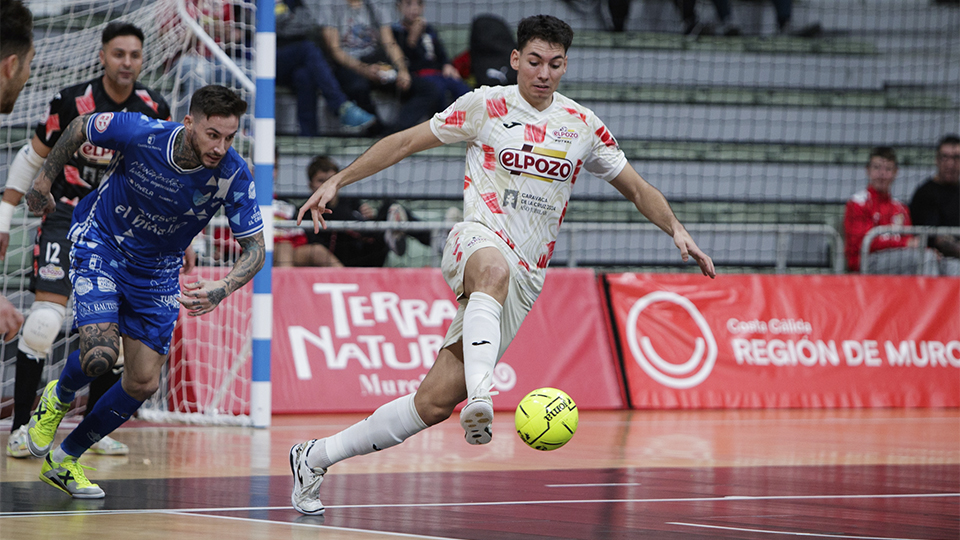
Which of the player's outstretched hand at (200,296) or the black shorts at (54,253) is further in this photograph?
the black shorts at (54,253)

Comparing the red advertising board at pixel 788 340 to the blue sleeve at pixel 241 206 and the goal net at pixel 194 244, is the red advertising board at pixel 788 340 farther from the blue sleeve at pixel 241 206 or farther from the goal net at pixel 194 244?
the blue sleeve at pixel 241 206

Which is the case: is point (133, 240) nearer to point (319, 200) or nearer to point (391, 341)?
point (319, 200)

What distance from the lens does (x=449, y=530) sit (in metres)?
4.68

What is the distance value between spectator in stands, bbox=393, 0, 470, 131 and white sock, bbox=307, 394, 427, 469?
7.72 m

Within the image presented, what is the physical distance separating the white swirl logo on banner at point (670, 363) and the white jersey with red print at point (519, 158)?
18.0 feet

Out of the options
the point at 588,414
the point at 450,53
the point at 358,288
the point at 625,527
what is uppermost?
the point at 450,53

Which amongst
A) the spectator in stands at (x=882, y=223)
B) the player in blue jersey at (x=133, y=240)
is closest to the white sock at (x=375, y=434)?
the player in blue jersey at (x=133, y=240)

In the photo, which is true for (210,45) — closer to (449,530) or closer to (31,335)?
(31,335)

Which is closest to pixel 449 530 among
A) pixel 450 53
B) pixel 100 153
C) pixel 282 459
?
pixel 282 459

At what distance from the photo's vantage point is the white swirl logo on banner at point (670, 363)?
35.1ft

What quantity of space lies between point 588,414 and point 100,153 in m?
4.84

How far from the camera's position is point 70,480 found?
543cm

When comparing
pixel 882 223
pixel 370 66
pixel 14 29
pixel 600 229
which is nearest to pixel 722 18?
pixel 882 223

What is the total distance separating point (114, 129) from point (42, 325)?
2.03 metres
